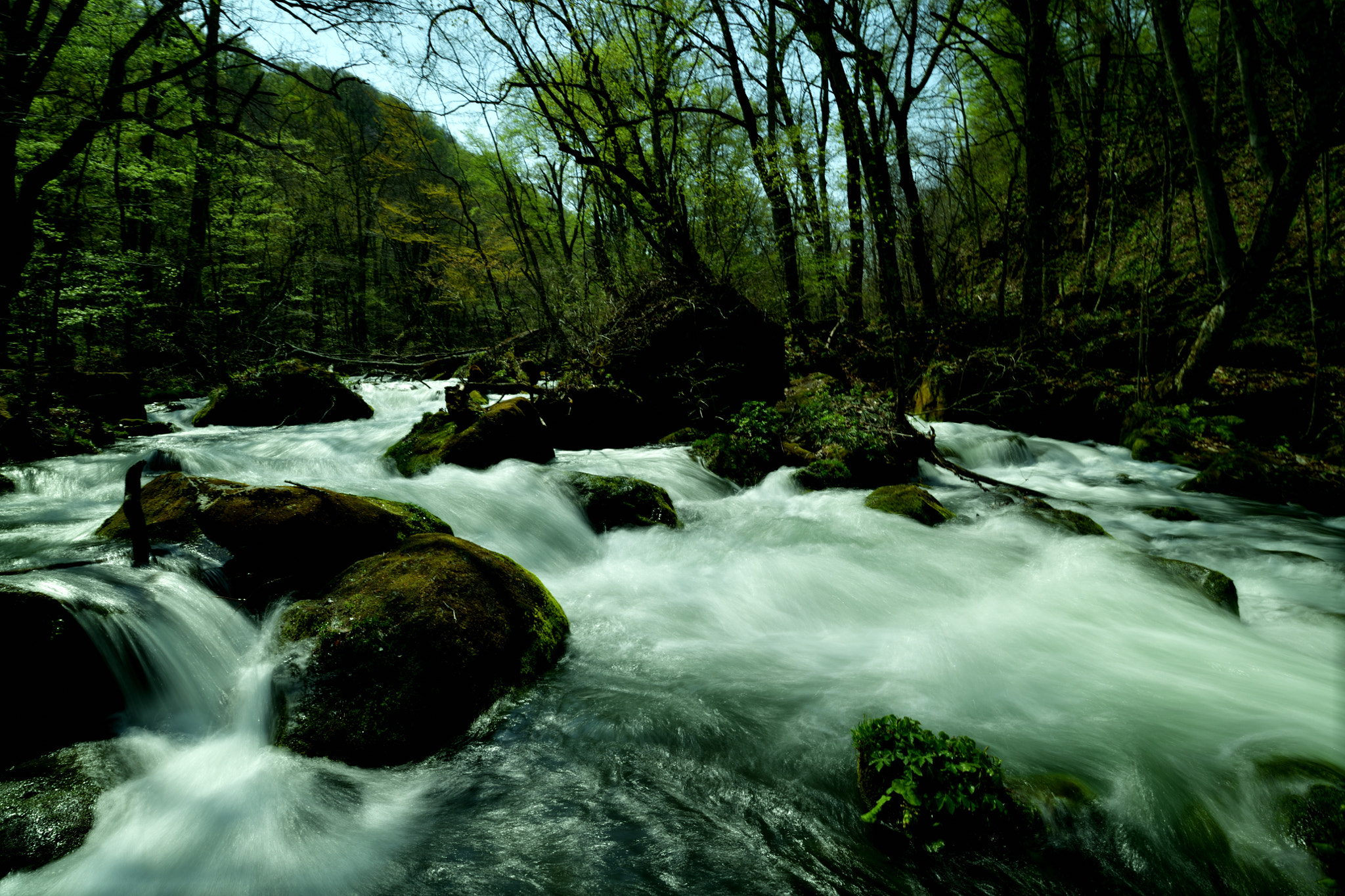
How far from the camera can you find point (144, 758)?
2631 mm

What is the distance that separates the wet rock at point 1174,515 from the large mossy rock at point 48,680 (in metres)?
9.51

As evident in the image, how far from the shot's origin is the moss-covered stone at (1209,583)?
4332 mm

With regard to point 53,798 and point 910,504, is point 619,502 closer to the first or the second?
point 910,504

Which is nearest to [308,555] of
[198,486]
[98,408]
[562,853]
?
[198,486]

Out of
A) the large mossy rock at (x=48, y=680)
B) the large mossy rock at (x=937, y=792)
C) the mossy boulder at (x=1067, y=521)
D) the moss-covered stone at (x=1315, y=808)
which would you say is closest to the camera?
the moss-covered stone at (x=1315, y=808)

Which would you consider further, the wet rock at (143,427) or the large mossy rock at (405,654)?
the wet rock at (143,427)

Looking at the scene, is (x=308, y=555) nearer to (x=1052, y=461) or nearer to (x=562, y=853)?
(x=562, y=853)

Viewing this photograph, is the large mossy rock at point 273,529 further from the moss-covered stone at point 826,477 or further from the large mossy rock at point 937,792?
the moss-covered stone at point 826,477

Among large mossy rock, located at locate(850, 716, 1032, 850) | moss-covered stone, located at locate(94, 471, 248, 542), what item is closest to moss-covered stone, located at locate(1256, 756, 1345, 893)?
large mossy rock, located at locate(850, 716, 1032, 850)

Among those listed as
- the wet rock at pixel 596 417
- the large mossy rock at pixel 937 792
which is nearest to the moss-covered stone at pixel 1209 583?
the large mossy rock at pixel 937 792

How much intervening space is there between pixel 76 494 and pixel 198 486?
144 inches

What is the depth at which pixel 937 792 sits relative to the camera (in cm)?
224

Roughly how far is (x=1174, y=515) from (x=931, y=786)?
6.79m

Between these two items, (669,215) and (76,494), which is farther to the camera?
(669,215)
